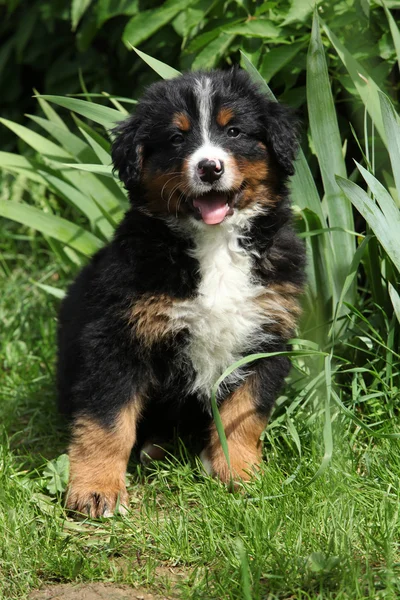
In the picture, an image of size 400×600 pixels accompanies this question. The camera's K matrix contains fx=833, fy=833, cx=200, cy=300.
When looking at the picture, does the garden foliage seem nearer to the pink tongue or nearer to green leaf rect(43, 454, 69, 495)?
the pink tongue

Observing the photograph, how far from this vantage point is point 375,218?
335 centimetres

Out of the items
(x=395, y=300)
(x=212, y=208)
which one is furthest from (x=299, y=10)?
(x=395, y=300)

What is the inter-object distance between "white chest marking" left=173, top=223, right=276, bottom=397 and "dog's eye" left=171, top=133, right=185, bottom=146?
0.35m

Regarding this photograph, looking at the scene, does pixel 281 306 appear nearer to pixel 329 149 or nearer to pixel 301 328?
pixel 301 328

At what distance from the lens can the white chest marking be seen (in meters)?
3.29

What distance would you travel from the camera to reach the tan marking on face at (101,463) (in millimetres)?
3232

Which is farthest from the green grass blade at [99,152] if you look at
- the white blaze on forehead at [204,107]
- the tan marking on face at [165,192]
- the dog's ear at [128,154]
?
the white blaze on forehead at [204,107]

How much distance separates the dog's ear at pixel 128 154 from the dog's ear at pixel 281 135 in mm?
535

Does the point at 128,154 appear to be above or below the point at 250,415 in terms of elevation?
above

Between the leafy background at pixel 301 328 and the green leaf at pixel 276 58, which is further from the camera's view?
the green leaf at pixel 276 58

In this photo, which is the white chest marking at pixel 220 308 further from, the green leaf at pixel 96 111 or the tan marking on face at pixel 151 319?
the green leaf at pixel 96 111

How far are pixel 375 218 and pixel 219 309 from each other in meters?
0.73

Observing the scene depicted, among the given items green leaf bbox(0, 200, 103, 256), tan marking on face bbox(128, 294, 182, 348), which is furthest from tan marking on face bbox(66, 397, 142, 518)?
green leaf bbox(0, 200, 103, 256)

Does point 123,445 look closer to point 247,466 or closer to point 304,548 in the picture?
point 247,466
